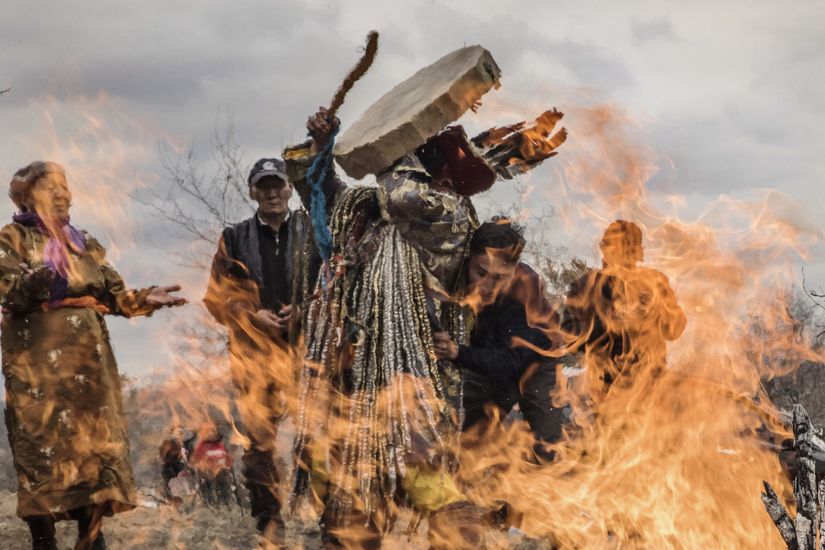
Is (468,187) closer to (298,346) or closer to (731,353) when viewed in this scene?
(298,346)

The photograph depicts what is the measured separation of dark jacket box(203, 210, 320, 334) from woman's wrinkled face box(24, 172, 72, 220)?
1.01 m

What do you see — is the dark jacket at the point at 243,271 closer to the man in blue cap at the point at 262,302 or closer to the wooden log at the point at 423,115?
the man in blue cap at the point at 262,302

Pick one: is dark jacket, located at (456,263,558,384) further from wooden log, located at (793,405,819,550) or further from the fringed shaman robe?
wooden log, located at (793,405,819,550)

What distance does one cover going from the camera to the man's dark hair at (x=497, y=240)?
4.45 metres

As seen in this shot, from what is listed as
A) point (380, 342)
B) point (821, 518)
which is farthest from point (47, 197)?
point (821, 518)

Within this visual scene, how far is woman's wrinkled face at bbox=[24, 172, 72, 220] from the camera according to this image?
15.6ft

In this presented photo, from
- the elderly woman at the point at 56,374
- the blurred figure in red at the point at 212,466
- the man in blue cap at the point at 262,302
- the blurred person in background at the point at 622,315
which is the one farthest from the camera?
the blurred figure in red at the point at 212,466

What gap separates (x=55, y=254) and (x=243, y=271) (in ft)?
3.73

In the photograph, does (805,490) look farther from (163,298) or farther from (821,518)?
(163,298)

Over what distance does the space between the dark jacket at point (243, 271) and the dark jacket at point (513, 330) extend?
1199 mm

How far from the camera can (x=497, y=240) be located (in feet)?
14.6

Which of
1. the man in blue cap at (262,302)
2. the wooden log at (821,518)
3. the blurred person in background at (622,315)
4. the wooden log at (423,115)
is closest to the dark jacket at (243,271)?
the man in blue cap at (262,302)

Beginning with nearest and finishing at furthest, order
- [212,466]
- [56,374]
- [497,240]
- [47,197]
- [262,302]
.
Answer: [497,240] < [56,374] < [47,197] < [262,302] < [212,466]

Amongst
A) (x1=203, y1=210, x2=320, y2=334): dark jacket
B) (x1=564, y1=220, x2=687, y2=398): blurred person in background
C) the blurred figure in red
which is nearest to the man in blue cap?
(x1=203, y1=210, x2=320, y2=334): dark jacket
